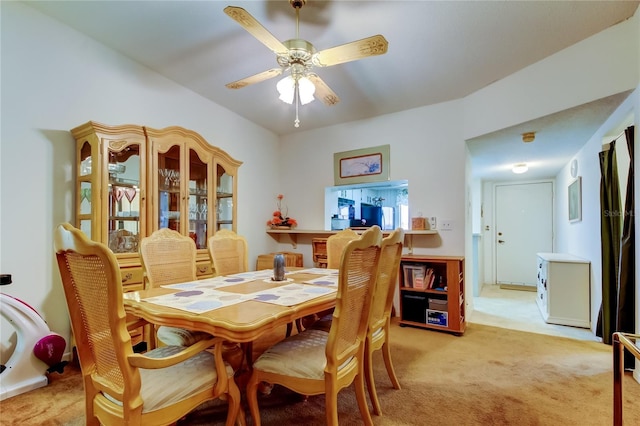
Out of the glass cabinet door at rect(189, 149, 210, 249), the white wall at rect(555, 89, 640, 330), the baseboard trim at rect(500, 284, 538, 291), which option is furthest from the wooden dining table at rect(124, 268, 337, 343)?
the baseboard trim at rect(500, 284, 538, 291)

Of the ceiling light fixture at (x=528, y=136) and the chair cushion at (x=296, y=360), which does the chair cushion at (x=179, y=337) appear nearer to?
the chair cushion at (x=296, y=360)

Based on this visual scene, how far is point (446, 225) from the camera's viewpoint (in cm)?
342

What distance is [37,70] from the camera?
220 centimetres

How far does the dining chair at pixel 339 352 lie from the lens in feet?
4.19

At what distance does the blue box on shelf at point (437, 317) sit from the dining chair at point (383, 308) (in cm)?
127

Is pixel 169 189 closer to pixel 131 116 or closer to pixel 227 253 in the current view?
pixel 131 116

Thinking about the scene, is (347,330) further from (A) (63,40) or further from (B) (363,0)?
(A) (63,40)

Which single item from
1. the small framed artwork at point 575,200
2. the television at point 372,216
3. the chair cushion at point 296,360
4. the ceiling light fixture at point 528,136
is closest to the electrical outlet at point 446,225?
the television at point 372,216

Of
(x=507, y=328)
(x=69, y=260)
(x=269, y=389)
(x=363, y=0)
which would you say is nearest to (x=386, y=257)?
(x=269, y=389)

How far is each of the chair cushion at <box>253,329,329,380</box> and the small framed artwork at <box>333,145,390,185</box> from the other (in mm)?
2643

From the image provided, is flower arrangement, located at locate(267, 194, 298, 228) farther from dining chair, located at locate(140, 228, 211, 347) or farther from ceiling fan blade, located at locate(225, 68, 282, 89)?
ceiling fan blade, located at locate(225, 68, 282, 89)

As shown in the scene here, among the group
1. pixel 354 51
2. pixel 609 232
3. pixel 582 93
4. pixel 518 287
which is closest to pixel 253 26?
pixel 354 51

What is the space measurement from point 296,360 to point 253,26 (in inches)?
67.5

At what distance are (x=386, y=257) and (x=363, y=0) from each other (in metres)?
1.62
